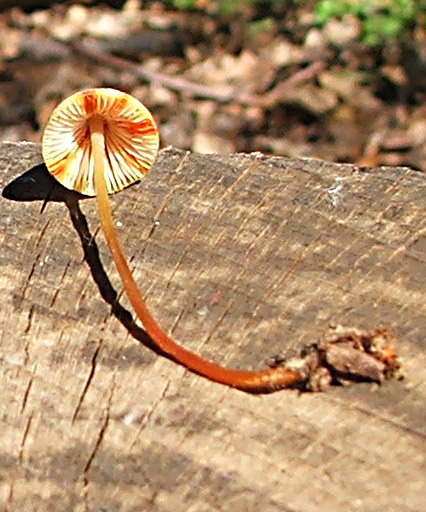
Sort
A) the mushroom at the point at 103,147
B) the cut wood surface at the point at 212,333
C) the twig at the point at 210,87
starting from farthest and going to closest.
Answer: the twig at the point at 210,87 < the mushroom at the point at 103,147 < the cut wood surface at the point at 212,333

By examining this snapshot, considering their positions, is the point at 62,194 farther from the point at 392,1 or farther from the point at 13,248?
the point at 392,1

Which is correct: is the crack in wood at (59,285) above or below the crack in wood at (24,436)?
above

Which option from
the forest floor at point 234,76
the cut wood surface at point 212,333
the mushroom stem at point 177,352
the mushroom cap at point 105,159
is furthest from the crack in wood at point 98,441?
the forest floor at point 234,76

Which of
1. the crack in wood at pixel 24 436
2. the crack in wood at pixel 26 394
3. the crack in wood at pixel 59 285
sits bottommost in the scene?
the crack in wood at pixel 24 436

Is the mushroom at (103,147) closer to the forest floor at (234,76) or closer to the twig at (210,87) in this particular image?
the forest floor at (234,76)

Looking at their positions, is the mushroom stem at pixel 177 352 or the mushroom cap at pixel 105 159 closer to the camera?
the mushroom stem at pixel 177 352

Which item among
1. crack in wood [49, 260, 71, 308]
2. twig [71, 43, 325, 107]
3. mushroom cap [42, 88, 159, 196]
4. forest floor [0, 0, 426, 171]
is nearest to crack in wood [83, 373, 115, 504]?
crack in wood [49, 260, 71, 308]

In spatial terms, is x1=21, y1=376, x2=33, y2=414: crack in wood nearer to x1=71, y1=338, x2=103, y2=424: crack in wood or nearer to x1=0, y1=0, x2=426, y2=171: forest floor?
x1=71, y1=338, x2=103, y2=424: crack in wood
